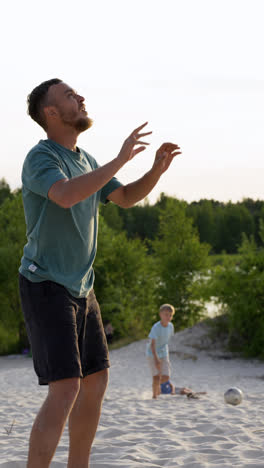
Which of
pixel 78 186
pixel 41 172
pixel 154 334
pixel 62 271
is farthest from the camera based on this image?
pixel 154 334

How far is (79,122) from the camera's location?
288 cm

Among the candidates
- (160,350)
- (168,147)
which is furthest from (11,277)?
(168,147)

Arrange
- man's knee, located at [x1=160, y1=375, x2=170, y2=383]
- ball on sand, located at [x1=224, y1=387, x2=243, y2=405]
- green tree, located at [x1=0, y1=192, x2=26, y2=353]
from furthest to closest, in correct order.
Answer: green tree, located at [x1=0, y1=192, x2=26, y2=353] → man's knee, located at [x1=160, y1=375, x2=170, y2=383] → ball on sand, located at [x1=224, y1=387, x2=243, y2=405]

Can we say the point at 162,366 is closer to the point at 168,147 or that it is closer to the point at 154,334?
the point at 154,334

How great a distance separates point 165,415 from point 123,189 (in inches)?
135

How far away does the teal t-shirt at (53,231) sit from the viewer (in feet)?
8.85

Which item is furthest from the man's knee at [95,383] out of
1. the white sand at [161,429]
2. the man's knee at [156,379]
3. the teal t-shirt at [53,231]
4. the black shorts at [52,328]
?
the man's knee at [156,379]

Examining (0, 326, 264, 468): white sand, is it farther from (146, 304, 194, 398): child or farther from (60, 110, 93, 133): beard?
(60, 110, 93, 133): beard

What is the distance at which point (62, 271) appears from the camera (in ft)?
8.99

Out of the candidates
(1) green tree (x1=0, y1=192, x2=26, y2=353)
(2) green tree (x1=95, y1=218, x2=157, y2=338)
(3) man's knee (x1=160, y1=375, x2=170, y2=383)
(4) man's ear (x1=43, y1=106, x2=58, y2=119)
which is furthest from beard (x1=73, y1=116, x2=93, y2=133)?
(1) green tree (x1=0, y1=192, x2=26, y2=353)

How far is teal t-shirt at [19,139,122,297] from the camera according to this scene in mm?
2697

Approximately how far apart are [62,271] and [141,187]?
0.73 meters

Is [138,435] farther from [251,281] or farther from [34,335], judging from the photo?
[251,281]

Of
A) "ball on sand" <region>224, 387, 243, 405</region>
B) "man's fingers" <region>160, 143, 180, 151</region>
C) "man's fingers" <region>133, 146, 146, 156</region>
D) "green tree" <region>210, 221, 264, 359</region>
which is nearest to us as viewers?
"man's fingers" <region>133, 146, 146, 156</region>
